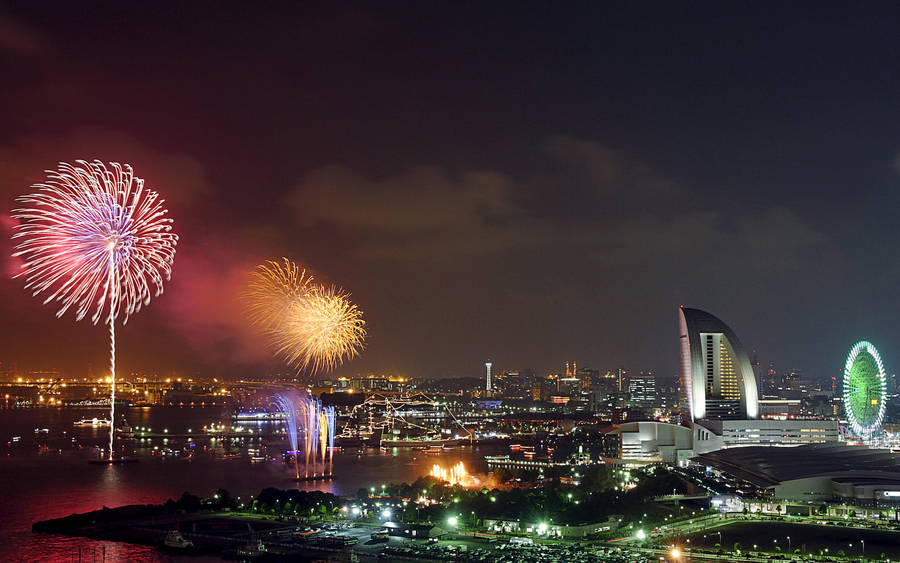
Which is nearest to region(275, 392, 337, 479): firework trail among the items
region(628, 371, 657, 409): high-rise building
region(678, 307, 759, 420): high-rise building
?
region(678, 307, 759, 420): high-rise building

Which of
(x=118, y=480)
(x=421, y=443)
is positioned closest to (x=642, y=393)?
(x=421, y=443)

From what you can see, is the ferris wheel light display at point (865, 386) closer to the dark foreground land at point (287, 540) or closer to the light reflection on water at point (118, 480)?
the light reflection on water at point (118, 480)

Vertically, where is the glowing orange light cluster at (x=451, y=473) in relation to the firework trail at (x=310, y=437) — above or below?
below

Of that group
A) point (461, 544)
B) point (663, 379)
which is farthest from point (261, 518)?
point (663, 379)

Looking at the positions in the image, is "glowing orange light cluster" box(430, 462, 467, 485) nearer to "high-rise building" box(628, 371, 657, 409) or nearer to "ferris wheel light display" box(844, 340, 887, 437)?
"ferris wheel light display" box(844, 340, 887, 437)

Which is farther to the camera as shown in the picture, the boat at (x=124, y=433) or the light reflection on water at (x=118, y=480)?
the boat at (x=124, y=433)

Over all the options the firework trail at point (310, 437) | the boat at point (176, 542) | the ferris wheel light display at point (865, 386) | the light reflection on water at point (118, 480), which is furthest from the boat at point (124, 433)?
the ferris wheel light display at point (865, 386)
